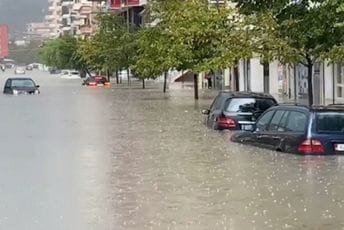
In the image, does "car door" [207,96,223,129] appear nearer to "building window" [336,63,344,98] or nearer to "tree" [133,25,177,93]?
"building window" [336,63,344,98]

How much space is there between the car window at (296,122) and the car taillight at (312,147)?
32cm

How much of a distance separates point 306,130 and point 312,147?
38cm

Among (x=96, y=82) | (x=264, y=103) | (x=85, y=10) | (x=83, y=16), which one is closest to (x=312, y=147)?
(x=264, y=103)

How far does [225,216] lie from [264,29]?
1904 centimetres

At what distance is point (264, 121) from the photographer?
22000 mm

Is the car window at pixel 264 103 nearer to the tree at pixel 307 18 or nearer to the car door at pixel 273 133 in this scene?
the tree at pixel 307 18

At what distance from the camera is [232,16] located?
39.6 m

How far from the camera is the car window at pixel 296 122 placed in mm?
20047

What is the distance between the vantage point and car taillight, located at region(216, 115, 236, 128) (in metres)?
27.4

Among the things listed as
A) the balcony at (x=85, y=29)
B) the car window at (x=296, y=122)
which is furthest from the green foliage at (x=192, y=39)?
the balcony at (x=85, y=29)

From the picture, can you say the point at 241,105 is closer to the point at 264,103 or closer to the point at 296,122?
the point at 264,103

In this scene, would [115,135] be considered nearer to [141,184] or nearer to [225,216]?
[141,184]

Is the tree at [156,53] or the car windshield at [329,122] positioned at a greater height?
the tree at [156,53]

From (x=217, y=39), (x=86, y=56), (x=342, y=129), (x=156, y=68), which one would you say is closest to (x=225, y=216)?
(x=342, y=129)
